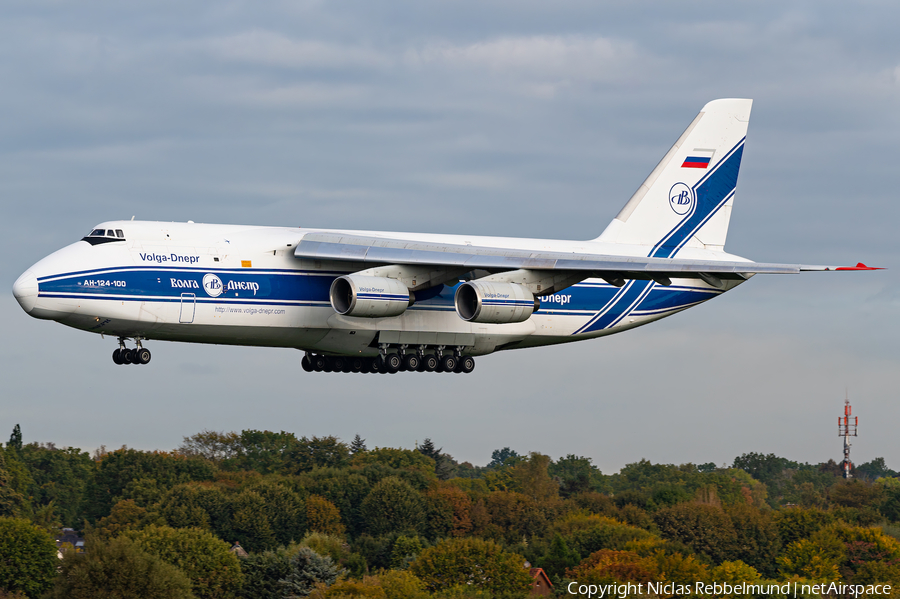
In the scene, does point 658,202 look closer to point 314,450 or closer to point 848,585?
point 848,585

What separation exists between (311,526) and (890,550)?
3508 cm

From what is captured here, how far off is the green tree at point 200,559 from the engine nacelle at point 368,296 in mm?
34726

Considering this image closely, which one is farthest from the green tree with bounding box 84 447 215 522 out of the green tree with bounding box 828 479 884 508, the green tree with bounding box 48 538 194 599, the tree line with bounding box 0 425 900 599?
the green tree with bounding box 828 479 884 508

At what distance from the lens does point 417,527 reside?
8006cm

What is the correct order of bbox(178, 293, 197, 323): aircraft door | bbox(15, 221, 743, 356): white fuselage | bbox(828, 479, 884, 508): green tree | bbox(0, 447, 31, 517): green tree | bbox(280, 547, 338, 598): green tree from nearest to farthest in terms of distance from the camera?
bbox(15, 221, 743, 356): white fuselage < bbox(178, 293, 197, 323): aircraft door < bbox(280, 547, 338, 598): green tree < bbox(0, 447, 31, 517): green tree < bbox(828, 479, 884, 508): green tree

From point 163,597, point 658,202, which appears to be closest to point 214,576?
point 163,597

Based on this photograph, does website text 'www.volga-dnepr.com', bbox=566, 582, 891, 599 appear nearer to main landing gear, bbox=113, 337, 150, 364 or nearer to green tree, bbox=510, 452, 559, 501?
green tree, bbox=510, 452, 559, 501

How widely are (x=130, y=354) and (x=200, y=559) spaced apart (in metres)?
35.3

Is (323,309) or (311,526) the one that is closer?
(323,309)

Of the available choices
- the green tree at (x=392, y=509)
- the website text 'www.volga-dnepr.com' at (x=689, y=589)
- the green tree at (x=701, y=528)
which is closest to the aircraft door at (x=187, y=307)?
the website text 'www.volga-dnepr.com' at (x=689, y=589)

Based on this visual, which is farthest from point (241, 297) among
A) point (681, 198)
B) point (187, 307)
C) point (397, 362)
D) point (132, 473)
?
point (132, 473)

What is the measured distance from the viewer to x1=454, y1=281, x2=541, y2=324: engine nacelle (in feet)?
89.9

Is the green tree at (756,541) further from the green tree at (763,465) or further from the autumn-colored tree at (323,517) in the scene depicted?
the green tree at (763,465)

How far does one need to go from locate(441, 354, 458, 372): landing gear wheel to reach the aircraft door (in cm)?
661
